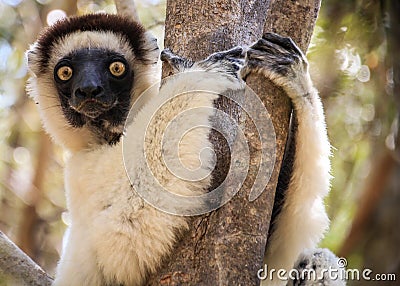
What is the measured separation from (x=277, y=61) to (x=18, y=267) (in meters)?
1.96

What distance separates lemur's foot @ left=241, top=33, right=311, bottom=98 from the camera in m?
3.01

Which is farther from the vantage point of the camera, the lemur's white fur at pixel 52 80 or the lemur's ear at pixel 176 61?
the lemur's white fur at pixel 52 80

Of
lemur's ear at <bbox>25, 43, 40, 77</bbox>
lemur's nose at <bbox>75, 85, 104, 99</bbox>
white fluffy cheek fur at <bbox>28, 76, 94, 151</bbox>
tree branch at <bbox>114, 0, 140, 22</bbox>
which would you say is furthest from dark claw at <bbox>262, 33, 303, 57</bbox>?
tree branch at <bbox>114, 0, 140, 22</bbox>

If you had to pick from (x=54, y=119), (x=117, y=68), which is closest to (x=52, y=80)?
(x=54, y=119)

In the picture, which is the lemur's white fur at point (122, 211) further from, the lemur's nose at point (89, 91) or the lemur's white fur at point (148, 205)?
the lemur's nose at point (89, 91)

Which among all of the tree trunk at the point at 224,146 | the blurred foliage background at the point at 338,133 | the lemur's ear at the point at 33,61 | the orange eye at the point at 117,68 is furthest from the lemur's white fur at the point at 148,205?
the lemur's ear at the point at 33,61

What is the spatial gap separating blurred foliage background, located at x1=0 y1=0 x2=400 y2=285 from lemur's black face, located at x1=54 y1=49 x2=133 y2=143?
3.65 feet

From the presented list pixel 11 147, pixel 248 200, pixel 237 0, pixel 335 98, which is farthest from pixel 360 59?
pixel 11 147

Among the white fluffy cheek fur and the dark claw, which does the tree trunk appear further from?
the white fluffy cheek fur

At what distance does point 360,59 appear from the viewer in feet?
16.4

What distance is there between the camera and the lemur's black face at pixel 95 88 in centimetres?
379

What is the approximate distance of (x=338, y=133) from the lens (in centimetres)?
578

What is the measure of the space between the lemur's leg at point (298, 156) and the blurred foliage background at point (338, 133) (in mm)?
258

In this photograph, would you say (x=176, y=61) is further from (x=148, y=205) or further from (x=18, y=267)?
(x=18, y=267)
